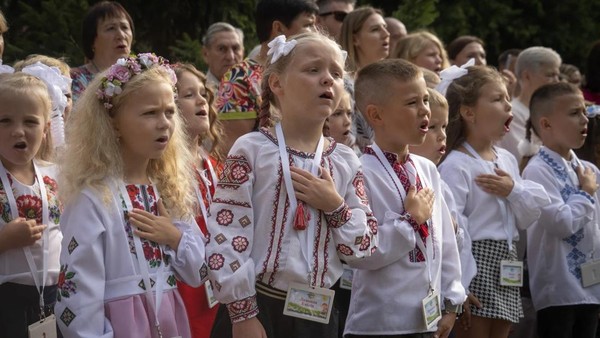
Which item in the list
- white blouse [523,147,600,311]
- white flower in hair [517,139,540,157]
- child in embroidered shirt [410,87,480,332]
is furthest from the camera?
white flower in hair [517,139,540,157]

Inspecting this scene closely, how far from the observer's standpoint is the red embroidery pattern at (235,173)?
4113 mm

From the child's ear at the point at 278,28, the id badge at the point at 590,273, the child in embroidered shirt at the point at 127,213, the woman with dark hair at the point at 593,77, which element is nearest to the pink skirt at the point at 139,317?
the child in embroidered shirt at the point at 127,213

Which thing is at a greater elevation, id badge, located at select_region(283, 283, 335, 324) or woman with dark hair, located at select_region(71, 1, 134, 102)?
woman with dark hair, located at select_region(71, 1, 134, 102)

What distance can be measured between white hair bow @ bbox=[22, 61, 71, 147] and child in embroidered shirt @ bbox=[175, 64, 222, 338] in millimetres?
654

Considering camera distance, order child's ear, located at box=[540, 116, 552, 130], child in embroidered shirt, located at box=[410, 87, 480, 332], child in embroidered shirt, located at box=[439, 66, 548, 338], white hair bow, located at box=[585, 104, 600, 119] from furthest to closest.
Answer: white hair bow, located at box=[585, 104, 600, 119], child's ear, located at box=[540, 116, 552, 130], child in embroidered shirt, located at box=[439, 66, 548, 338], child in embroidered shirt, located at box=[410, 87, 480, 332]

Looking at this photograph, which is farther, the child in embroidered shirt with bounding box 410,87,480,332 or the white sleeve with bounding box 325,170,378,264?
the child in embroidered shirt with bounding box 410,87,480,332

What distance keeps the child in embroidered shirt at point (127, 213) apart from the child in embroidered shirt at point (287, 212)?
0.27 meters

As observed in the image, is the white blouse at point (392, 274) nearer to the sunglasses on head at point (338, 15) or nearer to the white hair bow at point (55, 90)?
the white hair bow at point (55, 90)

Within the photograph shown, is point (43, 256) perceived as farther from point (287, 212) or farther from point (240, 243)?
point (287, 212)

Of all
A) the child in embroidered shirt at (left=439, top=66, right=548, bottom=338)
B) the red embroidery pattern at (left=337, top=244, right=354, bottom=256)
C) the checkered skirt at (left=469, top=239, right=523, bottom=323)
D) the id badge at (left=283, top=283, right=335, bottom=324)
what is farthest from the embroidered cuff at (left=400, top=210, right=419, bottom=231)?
the checkered skirt at (left=469, top=239, right=523, bottom=323)

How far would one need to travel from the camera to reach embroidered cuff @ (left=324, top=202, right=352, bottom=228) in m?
→ 4.18

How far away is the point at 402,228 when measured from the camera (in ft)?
15.0

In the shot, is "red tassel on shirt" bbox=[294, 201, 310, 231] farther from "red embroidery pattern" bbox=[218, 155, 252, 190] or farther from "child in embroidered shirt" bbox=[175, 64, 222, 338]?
"child in embroidered shirt" bbox=[175, 64, 222, 338]

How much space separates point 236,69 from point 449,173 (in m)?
1.43
